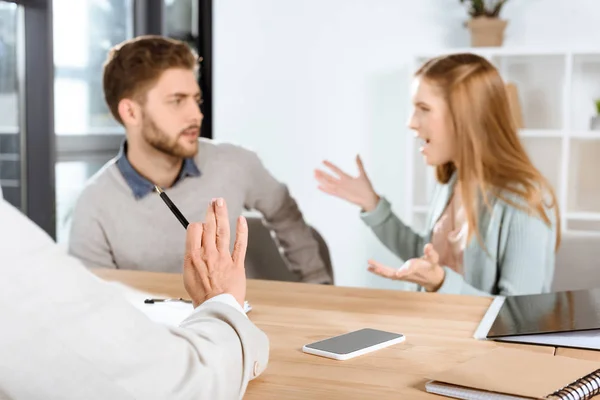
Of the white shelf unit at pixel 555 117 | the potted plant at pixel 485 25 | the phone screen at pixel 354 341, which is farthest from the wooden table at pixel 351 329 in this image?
the potted plant at pixel 485 25

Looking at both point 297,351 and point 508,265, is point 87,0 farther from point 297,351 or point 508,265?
point 297,351

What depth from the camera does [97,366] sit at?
29.5 inches

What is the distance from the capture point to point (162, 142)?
2.57 metres

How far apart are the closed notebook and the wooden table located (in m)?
0.04

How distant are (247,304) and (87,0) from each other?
2.27 meters

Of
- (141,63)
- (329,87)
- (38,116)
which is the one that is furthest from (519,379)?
(329,87)

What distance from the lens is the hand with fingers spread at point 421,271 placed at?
1679mm

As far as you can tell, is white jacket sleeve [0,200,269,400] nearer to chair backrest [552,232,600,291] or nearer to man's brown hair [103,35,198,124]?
chair backrest [552,232,600,291]

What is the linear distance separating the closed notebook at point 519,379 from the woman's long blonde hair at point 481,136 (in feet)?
3.52

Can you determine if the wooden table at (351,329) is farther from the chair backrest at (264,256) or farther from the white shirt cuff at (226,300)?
the chair backrest at (264,256)

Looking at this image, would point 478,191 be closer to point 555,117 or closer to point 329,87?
point 555,117

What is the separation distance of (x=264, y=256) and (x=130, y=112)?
0.64m

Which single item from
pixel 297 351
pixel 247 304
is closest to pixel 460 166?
pixel 247 304

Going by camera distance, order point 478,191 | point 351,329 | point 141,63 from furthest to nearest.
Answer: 1. point 141,63
2. point 478,191
3. point 351,329
